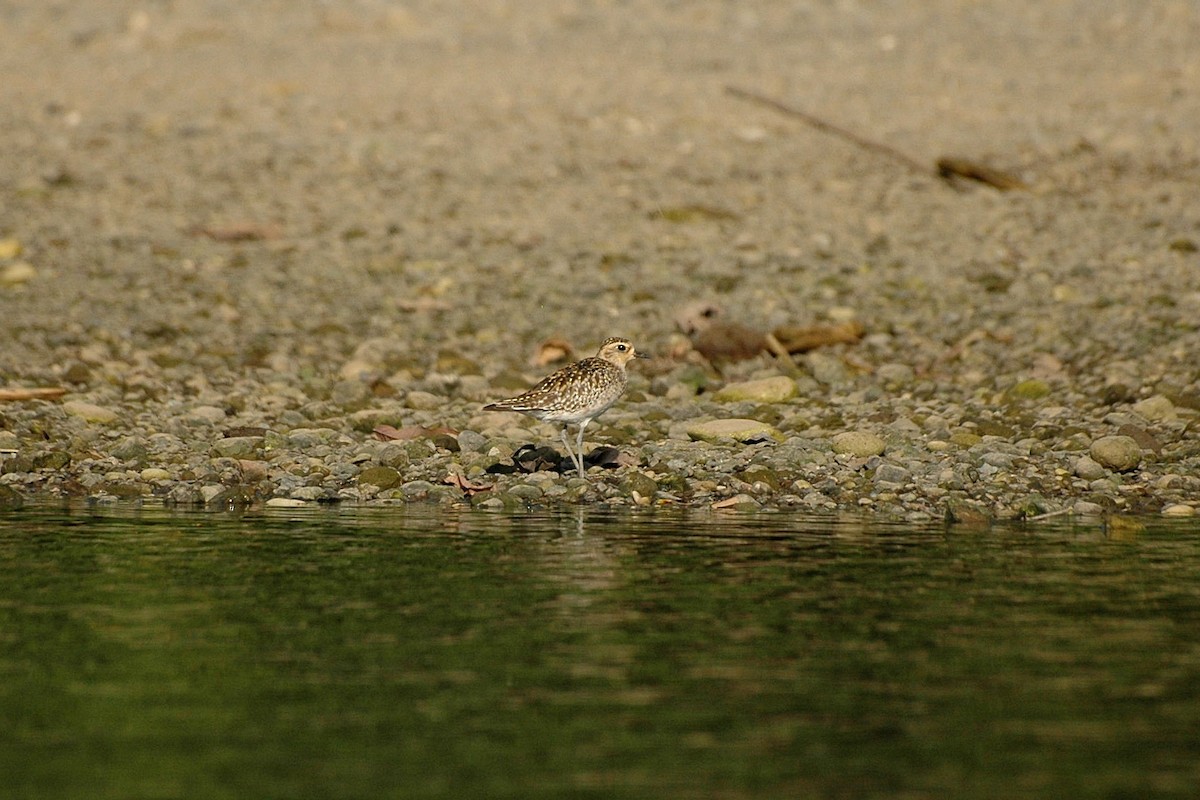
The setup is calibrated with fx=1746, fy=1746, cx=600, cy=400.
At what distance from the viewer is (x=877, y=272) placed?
976 inches

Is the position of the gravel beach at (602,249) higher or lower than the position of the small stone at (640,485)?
higher

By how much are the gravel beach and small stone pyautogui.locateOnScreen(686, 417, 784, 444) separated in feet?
0.19

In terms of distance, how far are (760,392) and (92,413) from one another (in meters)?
7.54

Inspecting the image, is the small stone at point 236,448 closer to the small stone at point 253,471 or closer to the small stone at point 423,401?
the small stone at point 253,471

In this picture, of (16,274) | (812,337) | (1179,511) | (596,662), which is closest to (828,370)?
(812,337)

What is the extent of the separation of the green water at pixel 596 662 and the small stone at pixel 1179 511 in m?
1.05

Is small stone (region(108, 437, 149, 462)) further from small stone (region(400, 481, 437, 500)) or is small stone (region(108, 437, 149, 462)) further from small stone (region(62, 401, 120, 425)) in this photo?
small stone (region(400, 481, 437, 500))

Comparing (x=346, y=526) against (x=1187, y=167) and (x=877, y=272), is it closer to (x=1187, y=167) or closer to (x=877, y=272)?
(x=877, y=272)

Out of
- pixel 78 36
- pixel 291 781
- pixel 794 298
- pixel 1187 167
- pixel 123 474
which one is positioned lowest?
pixel 291 781

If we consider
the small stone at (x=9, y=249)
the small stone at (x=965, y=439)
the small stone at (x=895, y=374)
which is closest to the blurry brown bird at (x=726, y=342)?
the small stone at (x=895, y=374)

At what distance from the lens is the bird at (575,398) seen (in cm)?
1769

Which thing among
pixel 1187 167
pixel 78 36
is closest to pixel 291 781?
pixel 1187 167

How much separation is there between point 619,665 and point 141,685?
8.42ft

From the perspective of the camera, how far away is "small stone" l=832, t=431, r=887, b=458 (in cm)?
1755
